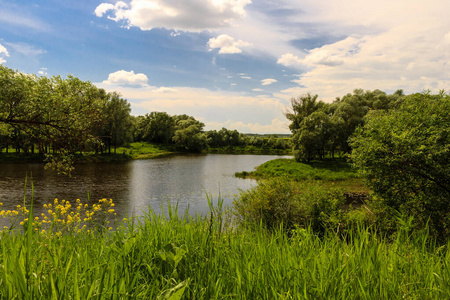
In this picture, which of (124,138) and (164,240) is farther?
(124,138)

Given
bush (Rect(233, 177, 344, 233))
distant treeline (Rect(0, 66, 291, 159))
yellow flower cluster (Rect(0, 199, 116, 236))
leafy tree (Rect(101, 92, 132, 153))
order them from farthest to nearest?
leafy tree (Rect(101, 92, 132, 153)) → bush (Rect(233, 177, 344, 233)) → distant treeline (Rect(0, 66, 291, 159)) → yellow flower cluster (Rect(0, 199, 116, 236))

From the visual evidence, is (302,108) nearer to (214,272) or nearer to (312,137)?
(312,137)

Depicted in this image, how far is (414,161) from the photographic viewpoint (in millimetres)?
13227

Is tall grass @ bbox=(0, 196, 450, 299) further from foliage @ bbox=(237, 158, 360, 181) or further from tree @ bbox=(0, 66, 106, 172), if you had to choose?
foliage @ bbox=(237, 158, 360, 181)

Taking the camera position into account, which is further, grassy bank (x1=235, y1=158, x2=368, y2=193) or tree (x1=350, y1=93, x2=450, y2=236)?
grassy bank (x1=235, y1=158, x2=368, y2=193)

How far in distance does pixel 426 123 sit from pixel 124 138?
6037 centimetres

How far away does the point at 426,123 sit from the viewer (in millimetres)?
13984

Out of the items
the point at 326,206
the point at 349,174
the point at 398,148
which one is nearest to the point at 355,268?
the point at 398,148

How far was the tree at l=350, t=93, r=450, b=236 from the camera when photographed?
42.5ft

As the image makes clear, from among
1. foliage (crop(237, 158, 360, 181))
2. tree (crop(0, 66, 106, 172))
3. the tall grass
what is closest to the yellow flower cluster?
the tall grass

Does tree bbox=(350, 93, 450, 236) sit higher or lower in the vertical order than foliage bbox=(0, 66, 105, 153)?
lower

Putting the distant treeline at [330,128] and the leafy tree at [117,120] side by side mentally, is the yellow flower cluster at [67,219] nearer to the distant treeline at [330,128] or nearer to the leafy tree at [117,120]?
the distant treeline at [330,128]

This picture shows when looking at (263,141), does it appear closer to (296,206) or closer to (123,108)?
(123,108)

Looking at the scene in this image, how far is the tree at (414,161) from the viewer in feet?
42.5
